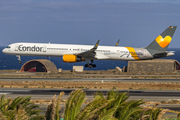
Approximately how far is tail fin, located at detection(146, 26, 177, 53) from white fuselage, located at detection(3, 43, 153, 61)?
198 centimetres

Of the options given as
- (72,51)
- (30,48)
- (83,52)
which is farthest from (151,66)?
(30,48)

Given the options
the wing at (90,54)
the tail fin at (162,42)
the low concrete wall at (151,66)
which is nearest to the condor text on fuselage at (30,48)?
the wing at (90,54)

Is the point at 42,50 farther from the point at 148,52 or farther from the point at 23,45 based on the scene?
the point at 148,52

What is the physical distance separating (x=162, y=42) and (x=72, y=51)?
19.7m

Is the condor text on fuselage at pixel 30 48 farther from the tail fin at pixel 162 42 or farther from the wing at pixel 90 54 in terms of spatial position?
the tail fin at pixel 162 42

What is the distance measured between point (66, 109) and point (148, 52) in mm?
48085

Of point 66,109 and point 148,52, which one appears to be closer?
point 66,109

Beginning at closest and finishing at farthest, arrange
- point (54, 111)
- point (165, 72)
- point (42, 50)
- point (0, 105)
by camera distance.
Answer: point (54, 111)
point (0, 105)
point (42, 50)
point (165, 72)

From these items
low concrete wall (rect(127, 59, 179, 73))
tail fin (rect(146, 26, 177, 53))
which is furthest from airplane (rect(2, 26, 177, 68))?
low concrete wall (rect(127, 59, 179, 73))

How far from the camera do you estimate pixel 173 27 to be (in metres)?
58.0

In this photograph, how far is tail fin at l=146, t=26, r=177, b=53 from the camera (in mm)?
56531

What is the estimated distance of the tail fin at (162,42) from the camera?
56531mm

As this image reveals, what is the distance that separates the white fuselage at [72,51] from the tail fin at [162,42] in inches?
78.1

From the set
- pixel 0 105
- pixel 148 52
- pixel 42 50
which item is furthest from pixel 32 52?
pixel 0 105
